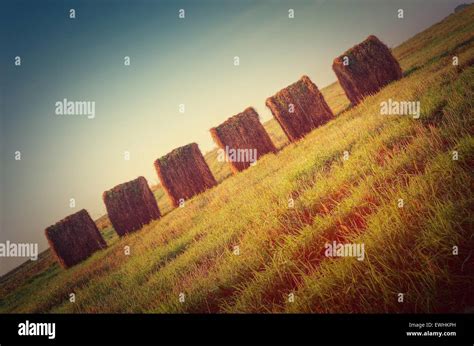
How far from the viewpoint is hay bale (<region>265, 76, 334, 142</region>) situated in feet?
35.3

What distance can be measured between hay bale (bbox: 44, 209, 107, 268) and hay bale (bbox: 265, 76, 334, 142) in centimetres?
832

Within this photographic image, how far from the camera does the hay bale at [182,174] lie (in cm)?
1155

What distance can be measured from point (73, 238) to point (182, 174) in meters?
4.87

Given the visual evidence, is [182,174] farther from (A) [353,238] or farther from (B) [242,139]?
(A) [353,238]

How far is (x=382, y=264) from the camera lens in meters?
2.04

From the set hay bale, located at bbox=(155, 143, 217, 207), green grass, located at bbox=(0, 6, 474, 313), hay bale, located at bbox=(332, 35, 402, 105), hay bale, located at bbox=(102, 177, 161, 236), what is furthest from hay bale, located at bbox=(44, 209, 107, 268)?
hay bale, located at bbox=(332, 35, 402, 105)

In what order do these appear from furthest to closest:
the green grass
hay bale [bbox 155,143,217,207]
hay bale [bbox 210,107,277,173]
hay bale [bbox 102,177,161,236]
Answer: hay bale [bbox 102,177,161,236] → hay bale [bbox 155,143,217,207] → hay bale [bbox 210,107,277,173] → the green grass

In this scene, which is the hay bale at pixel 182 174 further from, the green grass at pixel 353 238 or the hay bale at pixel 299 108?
the green grass at pixel 353 238

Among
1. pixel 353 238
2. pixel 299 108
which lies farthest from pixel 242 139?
pixel 353 238

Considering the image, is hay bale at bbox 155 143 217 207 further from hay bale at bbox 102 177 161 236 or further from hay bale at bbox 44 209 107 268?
hay bale at bbox 44 209 107 268

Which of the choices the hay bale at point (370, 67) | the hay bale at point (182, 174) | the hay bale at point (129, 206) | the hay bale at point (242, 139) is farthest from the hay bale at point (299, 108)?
the hay bale at point (129, 206)

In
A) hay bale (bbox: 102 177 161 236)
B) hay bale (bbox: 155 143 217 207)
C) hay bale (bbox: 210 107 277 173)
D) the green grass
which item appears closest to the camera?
the green grass

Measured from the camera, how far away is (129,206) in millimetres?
12195

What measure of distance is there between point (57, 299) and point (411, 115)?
7517 millimetres
